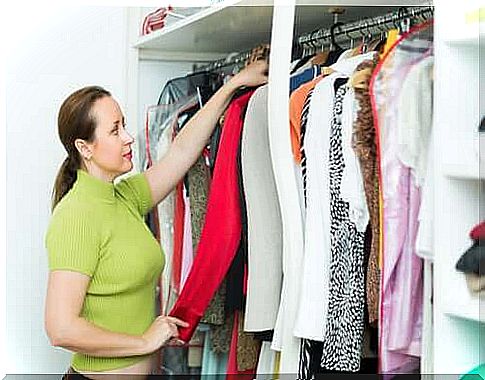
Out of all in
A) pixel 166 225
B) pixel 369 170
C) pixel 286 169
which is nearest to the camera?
pixel 369 170

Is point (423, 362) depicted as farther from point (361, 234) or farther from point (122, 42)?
point (122, 42)

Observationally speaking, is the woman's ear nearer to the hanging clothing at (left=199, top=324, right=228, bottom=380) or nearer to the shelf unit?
the hanging clothing at (left=199, top=324, right=228, bottom=380)

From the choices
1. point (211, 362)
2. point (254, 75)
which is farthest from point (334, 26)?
point (211, 362)

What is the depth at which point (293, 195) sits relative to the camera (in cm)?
203

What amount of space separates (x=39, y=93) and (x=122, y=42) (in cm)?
29

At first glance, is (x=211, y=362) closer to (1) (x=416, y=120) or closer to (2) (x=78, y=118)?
(2) (x=78, y=118)

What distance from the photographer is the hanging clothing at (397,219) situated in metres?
1.78

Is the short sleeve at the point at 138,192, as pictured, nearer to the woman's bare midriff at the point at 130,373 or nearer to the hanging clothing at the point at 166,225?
the hanging clothing at the point at 166,225

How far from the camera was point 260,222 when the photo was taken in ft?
7.35

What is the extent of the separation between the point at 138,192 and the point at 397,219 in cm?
100

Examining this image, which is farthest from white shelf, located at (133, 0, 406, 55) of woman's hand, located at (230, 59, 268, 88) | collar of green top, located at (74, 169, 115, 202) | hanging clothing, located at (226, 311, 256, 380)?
hanging clothing, located at (226, 311, 256, 380)

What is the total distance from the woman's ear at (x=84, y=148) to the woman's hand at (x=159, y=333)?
1.35 feet

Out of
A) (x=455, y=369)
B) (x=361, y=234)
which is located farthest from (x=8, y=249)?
(x=455, y=369)

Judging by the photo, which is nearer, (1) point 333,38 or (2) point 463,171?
(2) point 463,171
